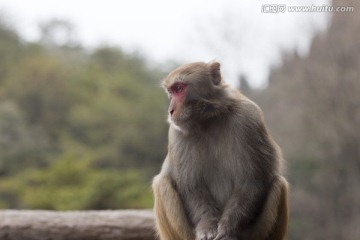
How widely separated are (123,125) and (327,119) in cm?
935

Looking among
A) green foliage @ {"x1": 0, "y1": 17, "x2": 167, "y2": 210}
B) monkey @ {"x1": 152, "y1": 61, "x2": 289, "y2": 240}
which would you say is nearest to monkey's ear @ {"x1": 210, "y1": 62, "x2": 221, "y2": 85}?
monkey @ {"x1": 152, "y1": 61, "x2": 289, "y2": 240}

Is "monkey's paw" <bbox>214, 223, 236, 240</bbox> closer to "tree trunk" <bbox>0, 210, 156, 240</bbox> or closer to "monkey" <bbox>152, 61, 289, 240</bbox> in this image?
"monkey" <bbox>152, 61, 289, 240</bbox>

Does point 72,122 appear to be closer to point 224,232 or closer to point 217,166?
point 217,166

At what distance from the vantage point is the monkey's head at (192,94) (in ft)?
11.2

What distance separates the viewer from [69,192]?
46.4 ft

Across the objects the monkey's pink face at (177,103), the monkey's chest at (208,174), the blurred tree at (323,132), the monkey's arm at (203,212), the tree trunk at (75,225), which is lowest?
the blurred tree at (323,132)

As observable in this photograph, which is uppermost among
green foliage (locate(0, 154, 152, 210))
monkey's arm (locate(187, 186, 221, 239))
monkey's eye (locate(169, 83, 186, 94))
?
monkey's eye (locate(169, 83, 186, 94))

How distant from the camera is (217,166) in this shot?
3529 millimetres

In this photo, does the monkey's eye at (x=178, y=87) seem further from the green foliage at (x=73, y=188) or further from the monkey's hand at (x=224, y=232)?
the green foliage at (x=73, y=188)

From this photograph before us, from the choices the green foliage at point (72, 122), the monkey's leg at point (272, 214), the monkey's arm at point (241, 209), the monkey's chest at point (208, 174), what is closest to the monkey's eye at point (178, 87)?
the monkey's chest at point (208, 174)

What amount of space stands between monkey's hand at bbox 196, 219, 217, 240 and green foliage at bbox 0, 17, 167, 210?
9560 mm

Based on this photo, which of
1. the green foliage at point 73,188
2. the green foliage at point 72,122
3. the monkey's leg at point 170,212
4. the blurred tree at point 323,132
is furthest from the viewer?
the green foliage at point 72,122

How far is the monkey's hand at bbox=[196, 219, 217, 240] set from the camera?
3.37m

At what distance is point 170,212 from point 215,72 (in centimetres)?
90
